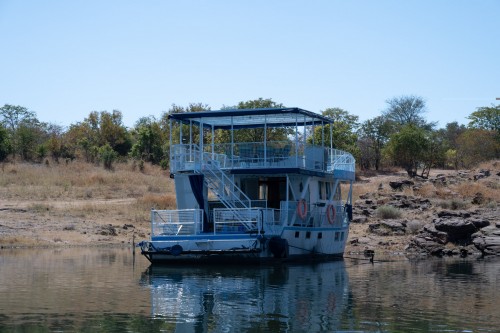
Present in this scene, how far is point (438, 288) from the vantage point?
26906 millimetres

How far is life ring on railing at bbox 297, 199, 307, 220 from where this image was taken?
35.4 metres

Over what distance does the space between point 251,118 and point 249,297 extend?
14349 mm

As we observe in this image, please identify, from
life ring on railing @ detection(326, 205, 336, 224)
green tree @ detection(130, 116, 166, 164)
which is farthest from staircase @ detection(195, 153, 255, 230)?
green tree @ detection(130, 116, 166, 164)

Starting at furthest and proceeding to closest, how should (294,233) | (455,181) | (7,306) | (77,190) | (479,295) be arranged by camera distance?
(455,181) → (77,190) → (294,233) → (479,295) → (7,306)

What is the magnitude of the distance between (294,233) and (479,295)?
1140 centimetres

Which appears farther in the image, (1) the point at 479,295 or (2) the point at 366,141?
(2) the point at 366,141

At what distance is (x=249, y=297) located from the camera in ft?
Answer: 81.3

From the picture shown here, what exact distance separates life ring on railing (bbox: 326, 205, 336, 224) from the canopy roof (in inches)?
154

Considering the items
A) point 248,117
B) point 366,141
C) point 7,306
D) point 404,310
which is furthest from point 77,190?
point 366,141

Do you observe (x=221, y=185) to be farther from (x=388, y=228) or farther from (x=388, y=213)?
(x=388, y=213)

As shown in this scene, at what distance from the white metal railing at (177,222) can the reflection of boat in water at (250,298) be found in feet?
5.38

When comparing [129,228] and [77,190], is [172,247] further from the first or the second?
[77,190]

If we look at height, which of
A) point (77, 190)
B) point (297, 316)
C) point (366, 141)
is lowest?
point (297, 316)

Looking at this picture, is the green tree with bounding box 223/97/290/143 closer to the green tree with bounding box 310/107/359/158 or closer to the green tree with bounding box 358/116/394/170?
the green tree with bounding box 310/107/359/158
